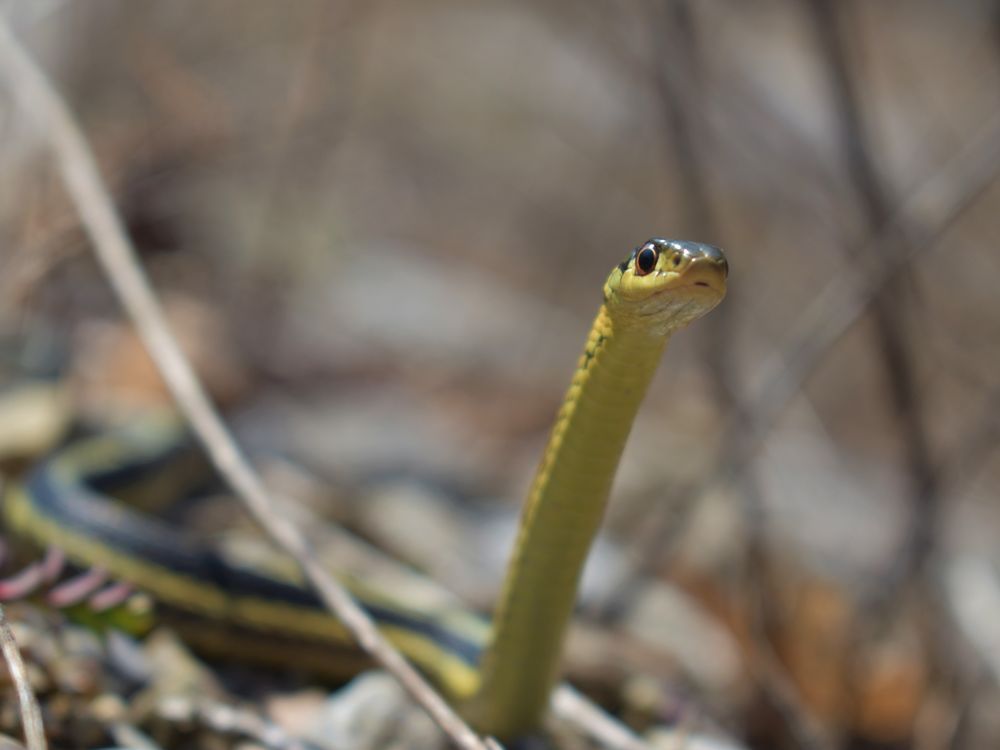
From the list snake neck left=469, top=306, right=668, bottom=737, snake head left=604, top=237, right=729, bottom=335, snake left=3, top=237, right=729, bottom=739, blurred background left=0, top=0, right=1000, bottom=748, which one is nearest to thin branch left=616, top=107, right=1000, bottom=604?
blurred background left=0, top=0, right=1000, bottom=748

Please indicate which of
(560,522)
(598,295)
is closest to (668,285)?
(560,522)

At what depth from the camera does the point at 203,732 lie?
6.64 feet

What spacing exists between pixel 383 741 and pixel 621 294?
1.07 meters

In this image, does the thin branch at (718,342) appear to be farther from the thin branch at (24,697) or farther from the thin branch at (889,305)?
the thin branch at (24,697)

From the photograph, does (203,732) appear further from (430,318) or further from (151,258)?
(430,318)

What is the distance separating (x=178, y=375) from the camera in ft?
7.43

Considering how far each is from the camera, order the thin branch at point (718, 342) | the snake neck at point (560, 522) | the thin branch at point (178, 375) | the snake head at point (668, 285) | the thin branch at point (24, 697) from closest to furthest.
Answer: the thin branch at point (24, 697)
the snake head at point (668, 285)
the snake neck at point (560, 522)
the thin branch at point (178, 375)
the thin branch at point (718, 342)

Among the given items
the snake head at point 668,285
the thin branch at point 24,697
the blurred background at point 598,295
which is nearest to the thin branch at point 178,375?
the blurred background at point 598,295

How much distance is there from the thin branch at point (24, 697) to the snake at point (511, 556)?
2.11ft

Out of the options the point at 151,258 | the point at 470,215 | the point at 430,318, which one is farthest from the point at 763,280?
the point at 151,258

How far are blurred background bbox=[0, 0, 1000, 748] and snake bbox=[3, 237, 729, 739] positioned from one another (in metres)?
0.47

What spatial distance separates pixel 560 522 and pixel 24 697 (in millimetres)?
851

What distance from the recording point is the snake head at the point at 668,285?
154 centimetres

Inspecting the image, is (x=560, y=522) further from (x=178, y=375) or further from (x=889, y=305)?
(x=889, y=305)
